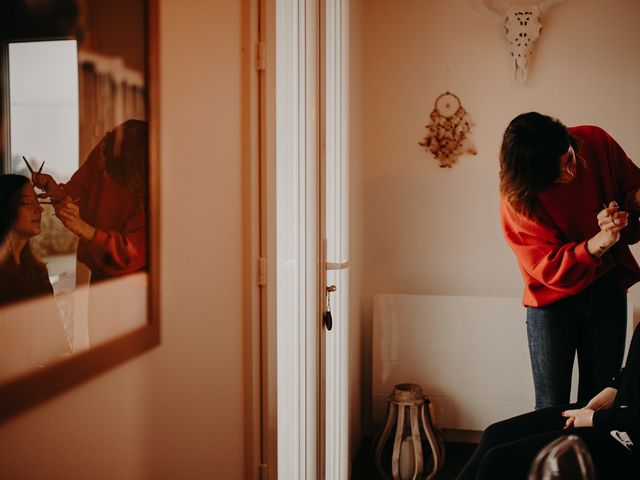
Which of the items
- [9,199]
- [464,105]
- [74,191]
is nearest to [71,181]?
[74,191]

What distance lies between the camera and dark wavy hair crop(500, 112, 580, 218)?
6.32ft

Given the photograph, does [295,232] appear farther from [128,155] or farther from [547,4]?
[547,4]

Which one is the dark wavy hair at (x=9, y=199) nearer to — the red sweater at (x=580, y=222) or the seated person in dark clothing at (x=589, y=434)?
the seated person in dark clothing at (x=589, y=434)

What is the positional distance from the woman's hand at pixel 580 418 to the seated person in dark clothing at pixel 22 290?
4.32ft

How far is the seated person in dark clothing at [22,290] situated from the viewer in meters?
0.60

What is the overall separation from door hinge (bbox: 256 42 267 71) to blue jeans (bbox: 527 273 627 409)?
50.9 inches

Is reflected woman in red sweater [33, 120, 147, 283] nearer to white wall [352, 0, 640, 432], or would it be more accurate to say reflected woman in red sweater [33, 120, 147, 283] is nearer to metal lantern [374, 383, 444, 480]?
metal lantern [374, 383, 444, 480]

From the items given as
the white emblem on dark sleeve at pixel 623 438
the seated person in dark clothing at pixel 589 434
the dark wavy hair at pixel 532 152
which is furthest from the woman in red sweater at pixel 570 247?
the white emblem on dark sleeve at pixel 623 438

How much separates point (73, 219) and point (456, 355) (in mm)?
2684

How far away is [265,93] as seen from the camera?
4.75 feet

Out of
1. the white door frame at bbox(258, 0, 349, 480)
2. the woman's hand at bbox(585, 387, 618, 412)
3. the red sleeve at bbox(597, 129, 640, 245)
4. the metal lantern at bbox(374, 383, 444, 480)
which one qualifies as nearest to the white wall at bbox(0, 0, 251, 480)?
the white door frame at bbox(258, 0, 349, 480)

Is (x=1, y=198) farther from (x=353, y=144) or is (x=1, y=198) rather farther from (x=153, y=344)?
(x=353, y=144)

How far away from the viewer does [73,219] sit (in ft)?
2.37

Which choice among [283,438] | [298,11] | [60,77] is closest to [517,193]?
[298,11]
